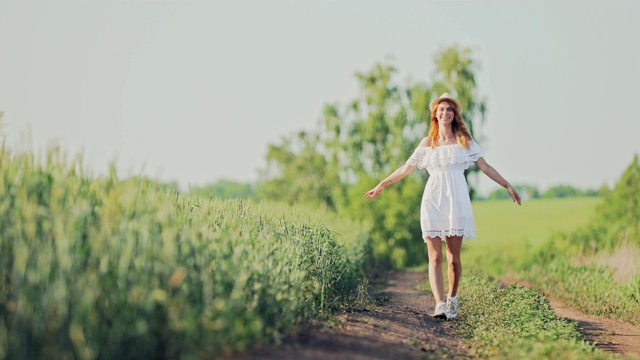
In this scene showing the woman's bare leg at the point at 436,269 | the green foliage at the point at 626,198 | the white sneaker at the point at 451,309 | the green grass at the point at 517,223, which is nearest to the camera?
the woman's bare leg at the point at 436,269

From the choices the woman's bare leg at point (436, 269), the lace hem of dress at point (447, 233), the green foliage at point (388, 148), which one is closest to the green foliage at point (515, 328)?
the woman's bare leg at point (436, 269)

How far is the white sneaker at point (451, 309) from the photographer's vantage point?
959 cm

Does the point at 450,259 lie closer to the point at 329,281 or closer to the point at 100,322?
the point at 329,281

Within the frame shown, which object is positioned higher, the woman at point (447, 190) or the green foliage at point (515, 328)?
the woman at point (447, 190)

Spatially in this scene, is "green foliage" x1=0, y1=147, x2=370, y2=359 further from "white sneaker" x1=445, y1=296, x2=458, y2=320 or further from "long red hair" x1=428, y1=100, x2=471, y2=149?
"long red hair" x1=428, y1=100, x2=471, y2=149

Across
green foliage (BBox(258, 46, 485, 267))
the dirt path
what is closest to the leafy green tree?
green foliage (BBox(258, 46, 485, 267))

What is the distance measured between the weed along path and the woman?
1.84ft

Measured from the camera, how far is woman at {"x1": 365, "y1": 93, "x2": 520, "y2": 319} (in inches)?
364

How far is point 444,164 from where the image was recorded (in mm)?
9328

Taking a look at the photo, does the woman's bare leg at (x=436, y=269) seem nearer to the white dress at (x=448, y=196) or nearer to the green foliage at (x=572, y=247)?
the white dress at (x=448, y=196)

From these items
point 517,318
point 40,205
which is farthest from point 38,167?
point 517,318

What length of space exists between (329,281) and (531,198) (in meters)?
66.0

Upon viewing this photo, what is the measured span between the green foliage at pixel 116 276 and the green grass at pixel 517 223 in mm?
26091

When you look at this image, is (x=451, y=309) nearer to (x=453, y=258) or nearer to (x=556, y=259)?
(x=453, y=258)
